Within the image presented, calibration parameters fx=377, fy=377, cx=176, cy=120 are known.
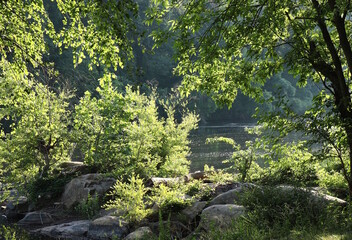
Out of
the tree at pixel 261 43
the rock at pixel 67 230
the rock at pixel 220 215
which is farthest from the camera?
the rock at pixel 67 230

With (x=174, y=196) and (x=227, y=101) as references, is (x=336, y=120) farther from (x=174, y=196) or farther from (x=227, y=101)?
(x=174, y=196)

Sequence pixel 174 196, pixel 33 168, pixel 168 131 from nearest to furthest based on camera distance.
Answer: pixel 174 196 < pixel 33 168 < pixel 168 131

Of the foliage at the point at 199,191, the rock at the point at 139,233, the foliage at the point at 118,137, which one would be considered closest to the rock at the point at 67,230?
the rock at the point at 139,233

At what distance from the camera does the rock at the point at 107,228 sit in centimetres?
823

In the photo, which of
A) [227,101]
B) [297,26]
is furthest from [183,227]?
[297,26]

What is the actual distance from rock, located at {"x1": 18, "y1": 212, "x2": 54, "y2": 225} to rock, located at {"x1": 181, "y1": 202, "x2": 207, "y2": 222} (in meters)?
4.17

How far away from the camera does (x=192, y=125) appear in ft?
43.9

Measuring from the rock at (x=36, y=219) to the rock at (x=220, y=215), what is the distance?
5.04 meters

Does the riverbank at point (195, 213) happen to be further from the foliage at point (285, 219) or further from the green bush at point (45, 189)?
the green bush at point (45, 189)

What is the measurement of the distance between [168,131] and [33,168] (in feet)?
14.8

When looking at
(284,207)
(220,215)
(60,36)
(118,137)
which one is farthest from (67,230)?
(284,207)

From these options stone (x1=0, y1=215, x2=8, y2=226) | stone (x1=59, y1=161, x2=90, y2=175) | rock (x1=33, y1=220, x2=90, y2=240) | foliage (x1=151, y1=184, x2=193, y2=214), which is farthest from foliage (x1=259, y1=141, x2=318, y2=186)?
stone (x1=0, y1=215, x2=8, y2=226)

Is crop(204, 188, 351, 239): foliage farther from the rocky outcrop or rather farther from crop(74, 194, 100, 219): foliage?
crop(74, 194, 100, 219): foliage

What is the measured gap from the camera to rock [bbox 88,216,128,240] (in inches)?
324
